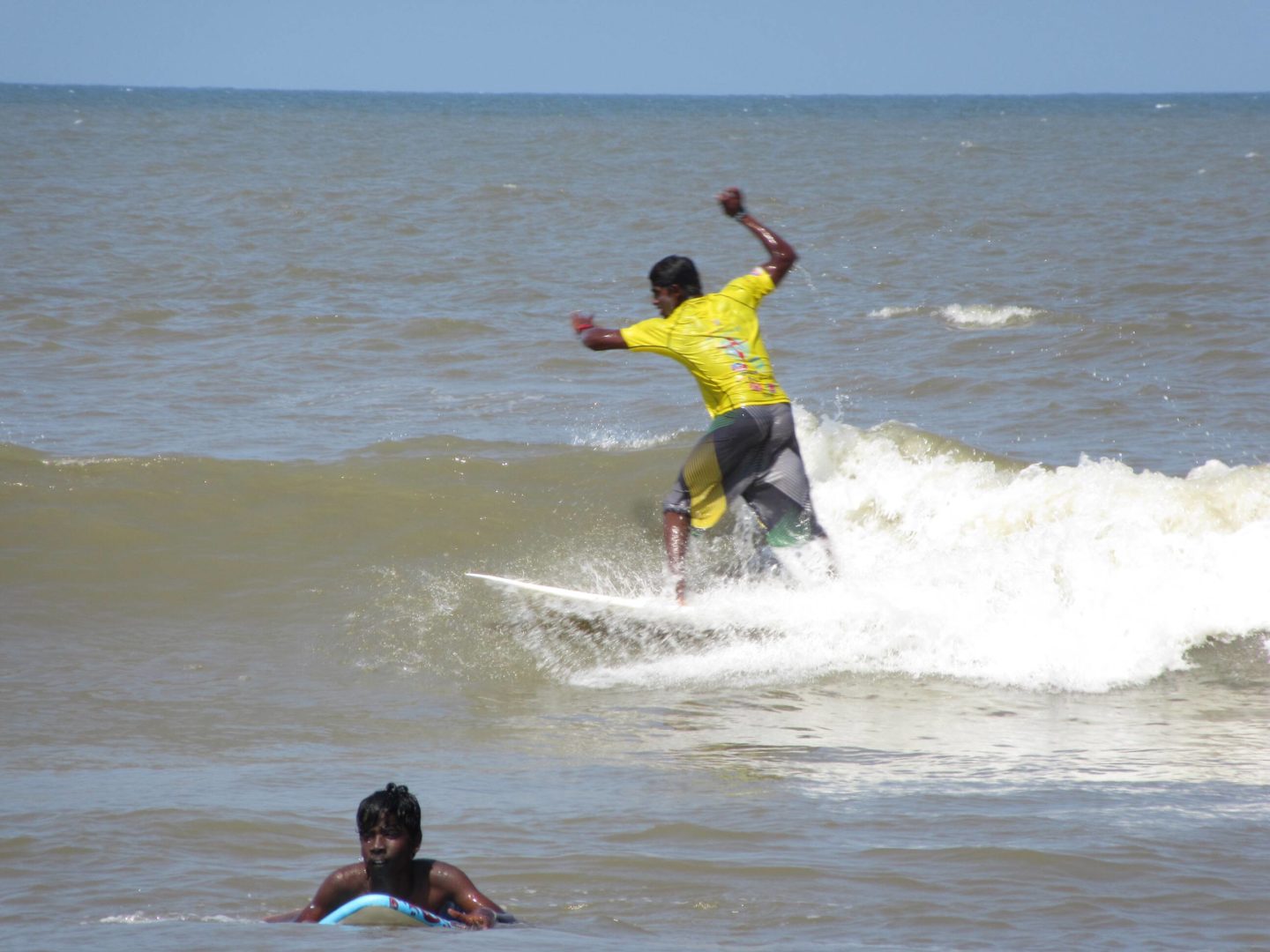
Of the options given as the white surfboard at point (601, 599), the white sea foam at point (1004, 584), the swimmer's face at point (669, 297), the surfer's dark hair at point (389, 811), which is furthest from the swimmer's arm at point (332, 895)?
the swimmer's face at point (669, 297)

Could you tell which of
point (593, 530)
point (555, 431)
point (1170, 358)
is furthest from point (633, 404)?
point (1170, 358)

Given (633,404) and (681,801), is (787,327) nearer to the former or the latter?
Result: (633,404)

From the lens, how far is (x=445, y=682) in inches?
259

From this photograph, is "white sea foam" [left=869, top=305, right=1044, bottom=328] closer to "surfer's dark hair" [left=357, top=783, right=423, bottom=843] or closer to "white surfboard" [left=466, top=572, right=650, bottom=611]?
"white surfboard" [left=466, top=572, right=650, bottom=611]

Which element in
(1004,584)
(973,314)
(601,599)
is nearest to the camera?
(601,599)

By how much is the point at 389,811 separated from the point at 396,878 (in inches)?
6.9

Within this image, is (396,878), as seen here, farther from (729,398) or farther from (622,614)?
(729,398)

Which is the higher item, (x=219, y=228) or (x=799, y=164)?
(x=799, y=164)

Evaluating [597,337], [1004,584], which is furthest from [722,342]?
[1004,584]

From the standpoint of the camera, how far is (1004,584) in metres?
7.27

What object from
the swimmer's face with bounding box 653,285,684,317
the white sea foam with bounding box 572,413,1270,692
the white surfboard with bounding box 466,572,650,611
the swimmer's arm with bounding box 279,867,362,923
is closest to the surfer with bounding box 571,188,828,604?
the swimmer's face with bounding box 653,285,684,317

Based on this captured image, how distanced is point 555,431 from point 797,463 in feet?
13.0

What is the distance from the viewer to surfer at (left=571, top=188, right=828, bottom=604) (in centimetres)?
659

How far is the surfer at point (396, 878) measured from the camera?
3.69m
